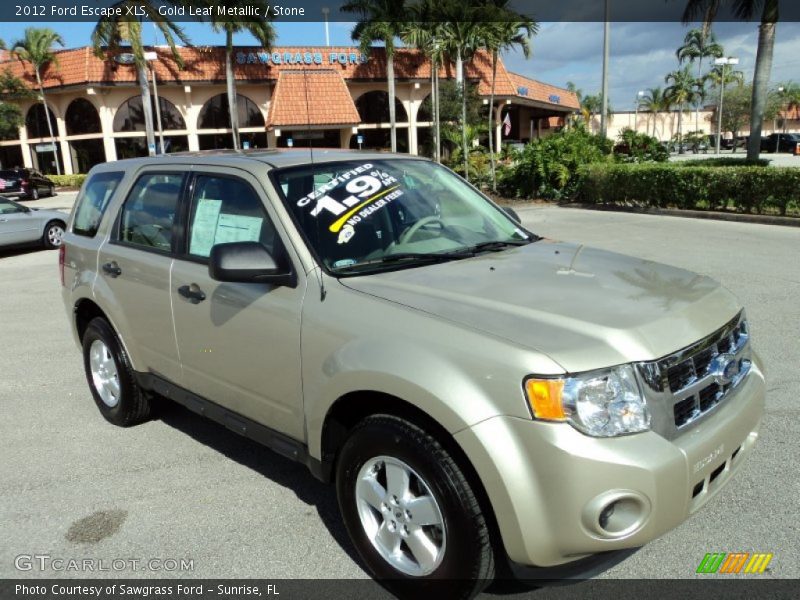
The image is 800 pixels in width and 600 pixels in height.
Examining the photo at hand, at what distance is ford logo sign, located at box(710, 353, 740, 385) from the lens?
262cm

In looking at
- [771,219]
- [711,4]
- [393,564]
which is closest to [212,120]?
[711,4]

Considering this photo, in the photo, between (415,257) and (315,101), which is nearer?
(415,257)

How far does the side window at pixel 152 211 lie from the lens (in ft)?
12.7

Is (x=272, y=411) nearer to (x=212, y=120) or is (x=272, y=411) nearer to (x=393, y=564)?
(x=393, y=564)

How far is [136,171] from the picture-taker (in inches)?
168

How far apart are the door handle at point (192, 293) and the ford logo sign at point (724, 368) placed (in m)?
2.45

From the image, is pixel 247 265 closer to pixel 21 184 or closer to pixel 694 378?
pixel 694 378

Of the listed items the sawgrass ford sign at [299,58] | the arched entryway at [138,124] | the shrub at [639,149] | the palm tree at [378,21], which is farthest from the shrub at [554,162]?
the arched entryway at [138,124]

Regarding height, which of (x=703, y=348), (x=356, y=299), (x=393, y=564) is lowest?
(x=393, y=564)

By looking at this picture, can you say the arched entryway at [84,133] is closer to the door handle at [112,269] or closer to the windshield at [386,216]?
the door handle at [112,269]

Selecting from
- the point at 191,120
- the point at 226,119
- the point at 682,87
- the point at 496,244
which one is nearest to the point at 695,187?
the point at 496,244

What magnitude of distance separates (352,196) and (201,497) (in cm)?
187

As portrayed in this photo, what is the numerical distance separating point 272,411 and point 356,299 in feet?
2.71

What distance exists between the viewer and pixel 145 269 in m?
3.92
